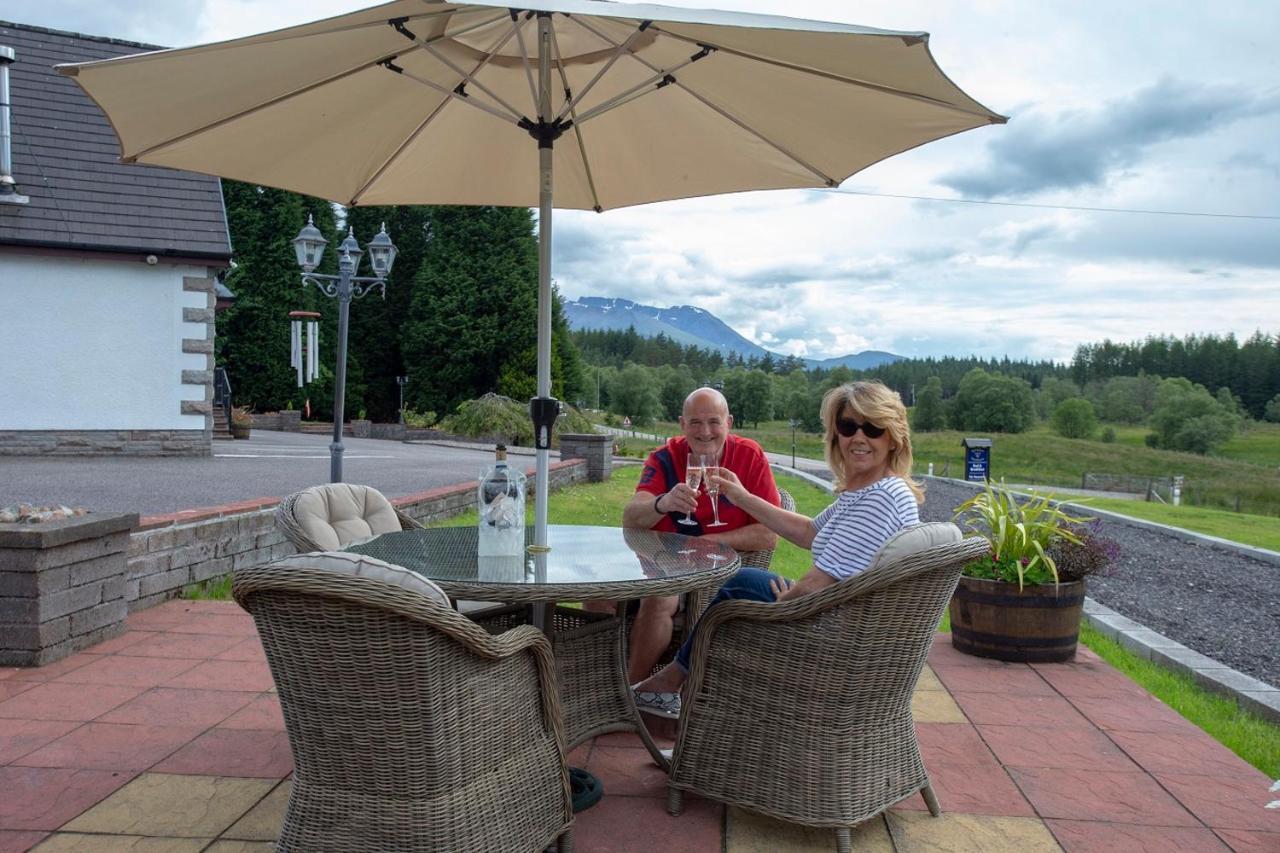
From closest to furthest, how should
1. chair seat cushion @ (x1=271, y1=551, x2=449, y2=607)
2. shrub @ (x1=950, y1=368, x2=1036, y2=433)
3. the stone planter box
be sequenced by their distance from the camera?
chair seat cushion @ (x1=271, y1=551, x2=449, y2=607) → the stone planter box → shrub @ (x1=950, y1=368, x2=1036, y2=433)

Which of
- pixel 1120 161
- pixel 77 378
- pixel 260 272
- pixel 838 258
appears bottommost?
pixel 77 378

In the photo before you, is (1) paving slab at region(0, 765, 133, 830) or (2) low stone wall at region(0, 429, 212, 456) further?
(2) low stone wall at region(0, 429, 212, 456)

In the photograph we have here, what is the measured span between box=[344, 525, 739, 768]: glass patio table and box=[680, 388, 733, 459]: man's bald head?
0.40 metres

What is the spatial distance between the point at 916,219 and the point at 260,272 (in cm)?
1768

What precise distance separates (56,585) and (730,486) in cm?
281

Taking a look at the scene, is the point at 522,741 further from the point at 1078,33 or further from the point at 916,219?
the point at 916,219

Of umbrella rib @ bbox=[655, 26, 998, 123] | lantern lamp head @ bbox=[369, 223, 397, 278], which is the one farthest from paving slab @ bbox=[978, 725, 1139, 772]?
lantern lamp head @ bbox=[369, 223, 397, 278]

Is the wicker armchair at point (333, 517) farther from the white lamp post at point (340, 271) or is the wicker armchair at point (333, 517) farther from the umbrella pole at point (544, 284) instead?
the white lamp post at point (340, 271)

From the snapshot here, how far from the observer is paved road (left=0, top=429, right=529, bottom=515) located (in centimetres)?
667

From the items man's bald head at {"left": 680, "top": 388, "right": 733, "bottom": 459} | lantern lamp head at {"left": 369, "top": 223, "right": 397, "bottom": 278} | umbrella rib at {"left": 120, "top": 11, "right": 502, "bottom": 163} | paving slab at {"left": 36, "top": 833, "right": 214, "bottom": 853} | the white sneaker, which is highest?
lantern lamp head at {"left": 369, "top": 223, "right": 397, "bottom": 278}

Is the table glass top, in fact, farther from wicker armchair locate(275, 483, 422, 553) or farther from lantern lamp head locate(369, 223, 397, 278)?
lantern lamp head locate(369, 223, 397, 278)

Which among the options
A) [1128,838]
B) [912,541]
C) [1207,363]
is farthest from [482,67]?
[1207,363]

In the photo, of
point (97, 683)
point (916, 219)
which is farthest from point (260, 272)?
point (97, 683)

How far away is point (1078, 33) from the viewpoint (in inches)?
334
